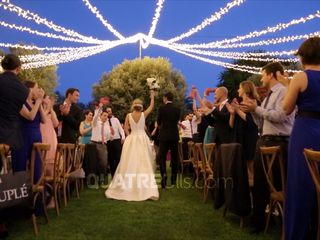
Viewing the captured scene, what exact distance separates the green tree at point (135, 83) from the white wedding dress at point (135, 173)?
16.5 metres

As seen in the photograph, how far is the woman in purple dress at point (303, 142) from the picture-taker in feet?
10.5

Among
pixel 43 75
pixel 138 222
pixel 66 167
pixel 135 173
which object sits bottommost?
pixel 138 222

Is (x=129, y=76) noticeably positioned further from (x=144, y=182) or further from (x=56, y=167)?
(x=56, y=167)

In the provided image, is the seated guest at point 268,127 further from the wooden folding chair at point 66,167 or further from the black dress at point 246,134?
the wooden folding chair at point 66,167

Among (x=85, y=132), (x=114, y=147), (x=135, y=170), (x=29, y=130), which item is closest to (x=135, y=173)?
(x=135, y=170)

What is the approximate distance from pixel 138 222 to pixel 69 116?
97.2 inches

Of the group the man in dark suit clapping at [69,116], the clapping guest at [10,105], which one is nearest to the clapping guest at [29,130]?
the clapping guest at [10,105]

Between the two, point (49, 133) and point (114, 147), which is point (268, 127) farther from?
point (114, 147)

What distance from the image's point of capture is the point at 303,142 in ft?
10.6

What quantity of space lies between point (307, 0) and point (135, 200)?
12079 cm

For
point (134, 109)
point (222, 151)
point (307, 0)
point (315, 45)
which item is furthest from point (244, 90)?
point (307, 0)

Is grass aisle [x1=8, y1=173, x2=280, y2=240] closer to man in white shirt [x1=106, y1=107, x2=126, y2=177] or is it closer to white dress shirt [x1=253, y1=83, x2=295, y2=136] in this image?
white dress shirt [x1=253, y1=83, x2=295, y2=136]

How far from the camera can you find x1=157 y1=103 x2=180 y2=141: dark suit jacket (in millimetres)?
8477

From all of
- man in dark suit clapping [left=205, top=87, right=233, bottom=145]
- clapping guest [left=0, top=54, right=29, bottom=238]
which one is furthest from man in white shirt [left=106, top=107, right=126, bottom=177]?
clapping guest [left=0, top=54, right=29, bottom=238]
